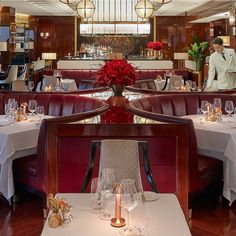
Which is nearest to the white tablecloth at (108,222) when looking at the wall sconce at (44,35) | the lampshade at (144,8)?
the lampshade at (144,8)

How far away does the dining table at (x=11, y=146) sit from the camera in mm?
4160

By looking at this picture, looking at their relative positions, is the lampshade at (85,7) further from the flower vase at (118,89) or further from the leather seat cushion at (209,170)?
the leather seat cushion at (209,170)

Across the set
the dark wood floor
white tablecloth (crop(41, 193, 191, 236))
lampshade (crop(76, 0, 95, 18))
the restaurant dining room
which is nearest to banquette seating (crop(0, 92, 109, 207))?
the restaurant dining room

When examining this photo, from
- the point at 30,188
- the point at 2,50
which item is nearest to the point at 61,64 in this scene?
the point at 2,50

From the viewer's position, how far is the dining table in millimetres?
4160

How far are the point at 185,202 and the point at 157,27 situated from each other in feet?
49.6

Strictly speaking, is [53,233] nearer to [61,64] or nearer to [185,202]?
[185,202]

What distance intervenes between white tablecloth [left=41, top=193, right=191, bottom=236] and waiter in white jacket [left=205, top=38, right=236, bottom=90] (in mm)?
5162

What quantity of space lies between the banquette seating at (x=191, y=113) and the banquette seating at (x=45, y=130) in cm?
60

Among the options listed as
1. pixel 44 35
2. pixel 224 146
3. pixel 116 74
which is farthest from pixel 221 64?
pixel 44 35

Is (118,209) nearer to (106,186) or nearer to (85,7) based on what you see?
(106,186)

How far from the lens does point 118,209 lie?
206 centimetres

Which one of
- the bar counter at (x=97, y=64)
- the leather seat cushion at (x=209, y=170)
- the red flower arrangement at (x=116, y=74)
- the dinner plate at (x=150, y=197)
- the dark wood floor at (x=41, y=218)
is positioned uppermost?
the bar counter at (x=97, y=64)

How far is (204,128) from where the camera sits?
4402mm
